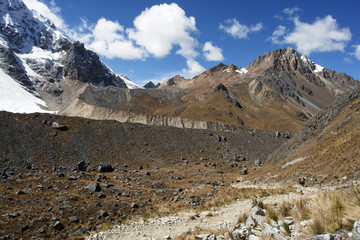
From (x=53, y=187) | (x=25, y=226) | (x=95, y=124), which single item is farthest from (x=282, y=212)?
(x=95, y=124)

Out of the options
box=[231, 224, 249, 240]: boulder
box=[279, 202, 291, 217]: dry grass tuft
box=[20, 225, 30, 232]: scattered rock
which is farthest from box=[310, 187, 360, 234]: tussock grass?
box=[20, 225, 30, 232]: scattered rock

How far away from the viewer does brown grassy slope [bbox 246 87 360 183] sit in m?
19.6

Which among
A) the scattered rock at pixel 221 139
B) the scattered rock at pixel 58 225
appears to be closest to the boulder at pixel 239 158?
the scattered rock at pixel 221 139

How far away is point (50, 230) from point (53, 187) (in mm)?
9918

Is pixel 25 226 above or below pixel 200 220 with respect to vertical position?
below

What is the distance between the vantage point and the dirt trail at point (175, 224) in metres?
14.1

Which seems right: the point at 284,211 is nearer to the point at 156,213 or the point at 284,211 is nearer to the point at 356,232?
the point at 356,232

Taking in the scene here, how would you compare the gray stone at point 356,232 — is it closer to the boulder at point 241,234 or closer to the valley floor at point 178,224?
the boulder at point 241,234

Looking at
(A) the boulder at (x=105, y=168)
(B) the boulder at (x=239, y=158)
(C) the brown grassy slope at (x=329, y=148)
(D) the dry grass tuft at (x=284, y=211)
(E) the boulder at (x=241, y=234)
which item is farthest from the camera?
(B) the boulder at (x=239, y=158)

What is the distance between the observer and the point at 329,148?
81.2 feet

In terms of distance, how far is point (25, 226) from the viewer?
52.6 ft

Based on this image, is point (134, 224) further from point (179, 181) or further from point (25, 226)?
point (179, 181)

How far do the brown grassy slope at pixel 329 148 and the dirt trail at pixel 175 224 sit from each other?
422cm

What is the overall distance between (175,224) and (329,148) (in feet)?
57.0
